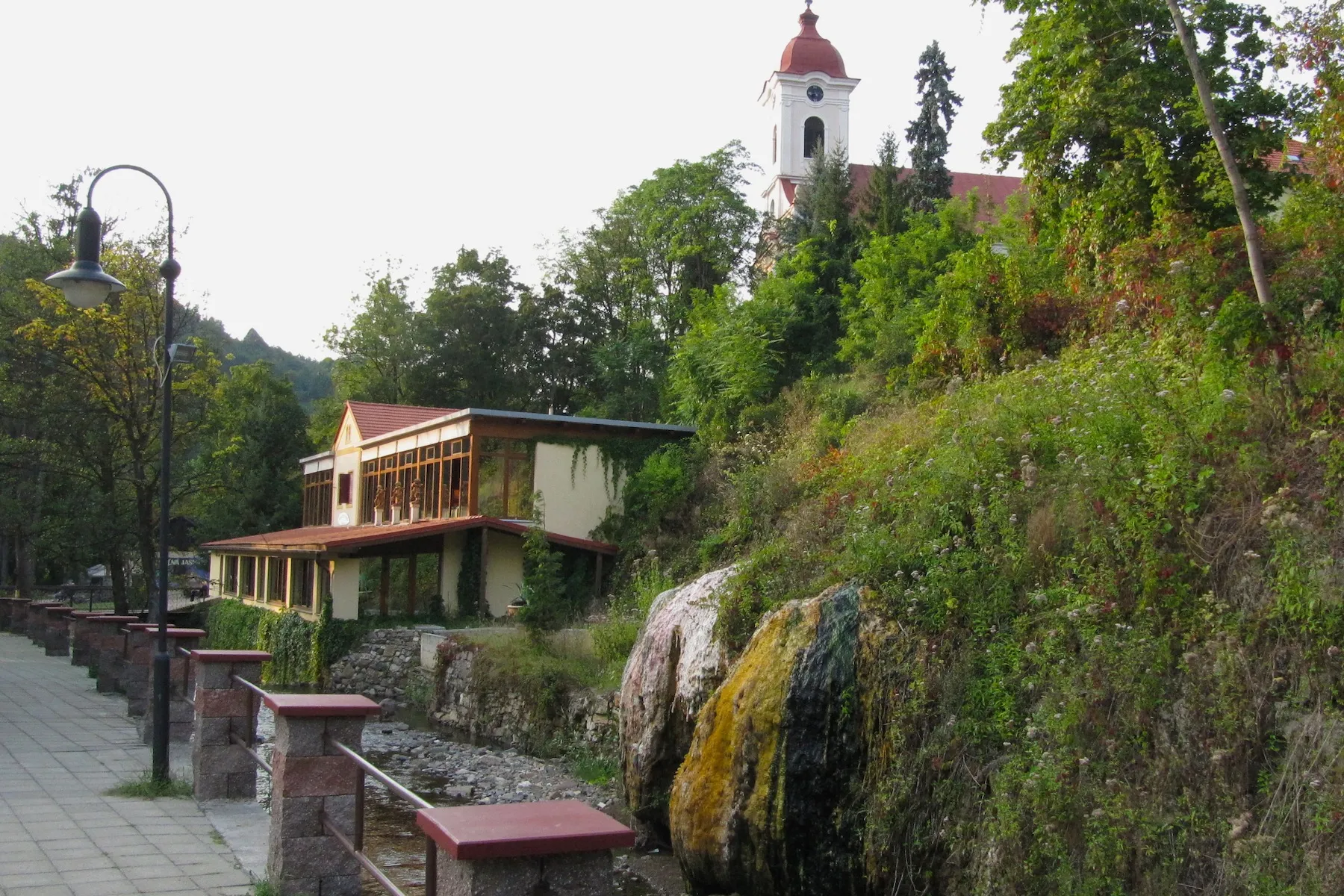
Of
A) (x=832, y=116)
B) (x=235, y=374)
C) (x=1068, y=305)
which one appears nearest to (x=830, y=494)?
(x=1068, y=305)

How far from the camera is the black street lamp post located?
8.84 meters

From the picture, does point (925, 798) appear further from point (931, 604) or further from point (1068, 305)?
point (1068, 305)

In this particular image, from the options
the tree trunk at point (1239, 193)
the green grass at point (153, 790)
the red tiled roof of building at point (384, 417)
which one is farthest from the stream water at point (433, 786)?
the red tiled roof of building at point (384, 417)

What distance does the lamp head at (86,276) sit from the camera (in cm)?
879

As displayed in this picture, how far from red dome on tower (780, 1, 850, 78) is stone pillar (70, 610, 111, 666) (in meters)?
44.1

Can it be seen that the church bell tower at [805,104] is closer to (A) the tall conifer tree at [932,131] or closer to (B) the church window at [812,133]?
(B) the church window at [812,133]

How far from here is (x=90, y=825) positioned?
25.4 ft

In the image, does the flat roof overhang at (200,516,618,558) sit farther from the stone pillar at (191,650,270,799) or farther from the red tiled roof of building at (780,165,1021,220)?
the red tiled roof of building at (780,165,1021,220)

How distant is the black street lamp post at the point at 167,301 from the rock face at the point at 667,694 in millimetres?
4963

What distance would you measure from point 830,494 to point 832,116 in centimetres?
4464

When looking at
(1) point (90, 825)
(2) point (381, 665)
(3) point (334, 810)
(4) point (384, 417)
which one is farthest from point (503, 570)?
(3) point (334, 810)

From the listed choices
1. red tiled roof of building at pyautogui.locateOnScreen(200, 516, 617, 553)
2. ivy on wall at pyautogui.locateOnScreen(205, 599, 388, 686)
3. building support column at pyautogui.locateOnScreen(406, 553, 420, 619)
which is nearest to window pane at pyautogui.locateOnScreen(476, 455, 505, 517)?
red tiled roof of building at pyautogui.locateOnScreen(200, 516, 617, 553)

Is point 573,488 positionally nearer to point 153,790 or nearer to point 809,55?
point 153,790

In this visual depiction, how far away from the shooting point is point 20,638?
26.8 meters
